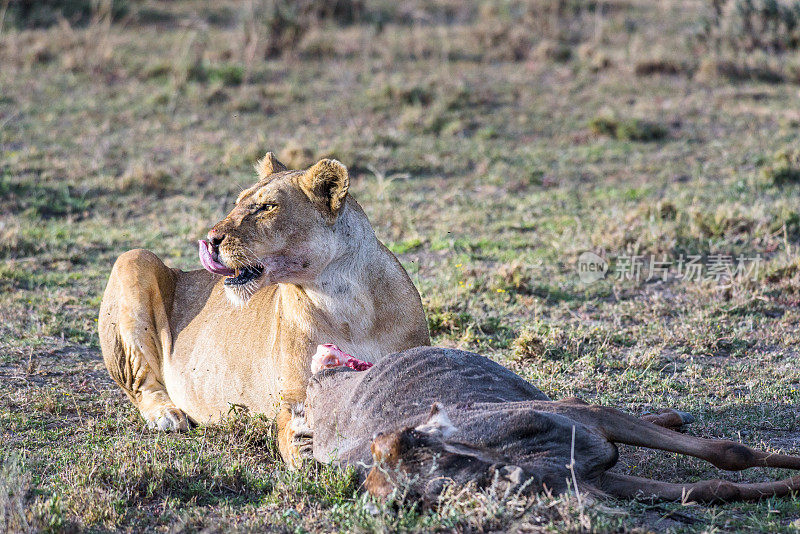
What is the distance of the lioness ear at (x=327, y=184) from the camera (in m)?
5.37

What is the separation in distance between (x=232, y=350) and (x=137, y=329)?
3.10ft

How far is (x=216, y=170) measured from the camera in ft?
40.5

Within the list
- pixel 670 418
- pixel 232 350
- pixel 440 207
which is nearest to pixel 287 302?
pixel 232 350

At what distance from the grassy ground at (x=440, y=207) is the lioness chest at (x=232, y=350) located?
251 mm

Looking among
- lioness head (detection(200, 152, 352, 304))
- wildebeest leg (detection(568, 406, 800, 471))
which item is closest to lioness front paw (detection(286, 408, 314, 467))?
lioness head (detection(200, 152, 352, 304))

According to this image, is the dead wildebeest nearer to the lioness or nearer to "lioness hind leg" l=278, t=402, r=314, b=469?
"lioness hind leg" l=278, t=402, r=314, b=469

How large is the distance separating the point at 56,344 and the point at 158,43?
11214mm

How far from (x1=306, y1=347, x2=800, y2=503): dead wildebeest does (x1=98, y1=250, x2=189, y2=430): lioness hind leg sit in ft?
6.92

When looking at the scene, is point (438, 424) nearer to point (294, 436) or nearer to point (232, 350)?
point (294, 436)

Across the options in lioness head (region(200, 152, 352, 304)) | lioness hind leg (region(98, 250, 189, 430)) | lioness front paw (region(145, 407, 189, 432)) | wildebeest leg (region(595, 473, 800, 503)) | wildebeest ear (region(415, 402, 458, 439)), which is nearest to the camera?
wildebeest ear (region(415, 402, 458, 439))

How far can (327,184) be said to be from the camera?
5.45 metres

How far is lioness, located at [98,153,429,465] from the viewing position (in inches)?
209

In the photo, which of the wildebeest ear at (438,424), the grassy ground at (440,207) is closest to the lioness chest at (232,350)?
the grassy ground at (440,207)

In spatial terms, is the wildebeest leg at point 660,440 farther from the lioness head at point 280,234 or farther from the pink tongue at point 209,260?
the pink tongue at point 209,260
